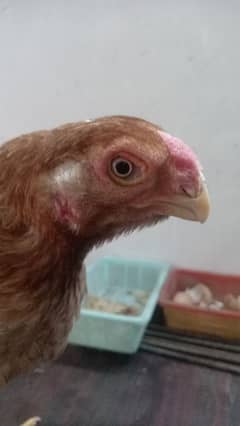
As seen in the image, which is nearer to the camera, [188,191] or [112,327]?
[188,191]

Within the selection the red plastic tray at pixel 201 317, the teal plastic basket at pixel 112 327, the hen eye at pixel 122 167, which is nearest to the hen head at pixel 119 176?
the hen eye at pixel 122 167

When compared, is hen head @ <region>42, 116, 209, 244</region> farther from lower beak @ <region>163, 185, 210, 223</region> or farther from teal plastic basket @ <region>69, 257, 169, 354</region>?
teal plastic basket @ <region>69, 257, 169, 354</region>

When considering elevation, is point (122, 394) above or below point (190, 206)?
below

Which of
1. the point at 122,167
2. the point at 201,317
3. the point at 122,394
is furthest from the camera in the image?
the point at 201,317

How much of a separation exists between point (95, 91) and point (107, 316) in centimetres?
45

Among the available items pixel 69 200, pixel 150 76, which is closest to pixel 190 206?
pixel 69 200

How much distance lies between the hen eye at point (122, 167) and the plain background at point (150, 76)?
600mm

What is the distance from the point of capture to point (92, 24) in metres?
1.05

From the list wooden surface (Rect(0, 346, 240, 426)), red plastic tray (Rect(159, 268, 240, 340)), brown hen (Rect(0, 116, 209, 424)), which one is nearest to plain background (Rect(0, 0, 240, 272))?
red plastic tray (Rect(159, 268, 240, 340))

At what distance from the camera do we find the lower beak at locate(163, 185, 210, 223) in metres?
0.51

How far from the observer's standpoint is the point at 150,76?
105 centimetres

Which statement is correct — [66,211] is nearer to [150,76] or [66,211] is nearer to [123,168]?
[123,168]

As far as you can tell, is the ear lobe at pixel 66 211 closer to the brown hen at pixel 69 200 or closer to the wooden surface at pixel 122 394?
the brown hen at pixel 69 200

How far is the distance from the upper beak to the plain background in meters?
0.57
